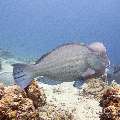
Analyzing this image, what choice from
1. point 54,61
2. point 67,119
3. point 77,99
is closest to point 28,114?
point 54,61

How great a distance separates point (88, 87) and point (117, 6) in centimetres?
18843

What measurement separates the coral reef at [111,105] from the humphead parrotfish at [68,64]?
0.52 m

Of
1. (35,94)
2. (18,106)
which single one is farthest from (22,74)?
(35,94)

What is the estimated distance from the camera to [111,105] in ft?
15.4

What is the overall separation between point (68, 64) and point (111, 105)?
36.5 inches

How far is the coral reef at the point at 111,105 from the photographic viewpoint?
14.8ft

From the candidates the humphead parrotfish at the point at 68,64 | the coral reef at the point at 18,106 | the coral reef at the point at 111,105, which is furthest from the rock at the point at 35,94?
the coral reef at the point at 111,105

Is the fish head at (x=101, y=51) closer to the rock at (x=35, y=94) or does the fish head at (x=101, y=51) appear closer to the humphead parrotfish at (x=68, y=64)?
the humphead parrotfish at (x=68, y=64)

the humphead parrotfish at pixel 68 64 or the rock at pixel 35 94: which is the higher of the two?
the humphead parrotfish at pixel 68 64

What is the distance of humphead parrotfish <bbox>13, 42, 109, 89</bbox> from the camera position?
16.1ft

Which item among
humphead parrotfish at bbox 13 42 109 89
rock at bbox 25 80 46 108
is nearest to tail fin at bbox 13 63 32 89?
humphead parrotfish at bbox 13 42 109 89

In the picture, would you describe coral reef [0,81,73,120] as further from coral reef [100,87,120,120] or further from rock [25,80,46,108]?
coral reef [100,87,120,120]

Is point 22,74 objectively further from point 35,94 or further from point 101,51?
point 101,51

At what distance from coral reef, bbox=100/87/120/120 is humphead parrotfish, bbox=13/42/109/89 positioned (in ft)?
1.71
